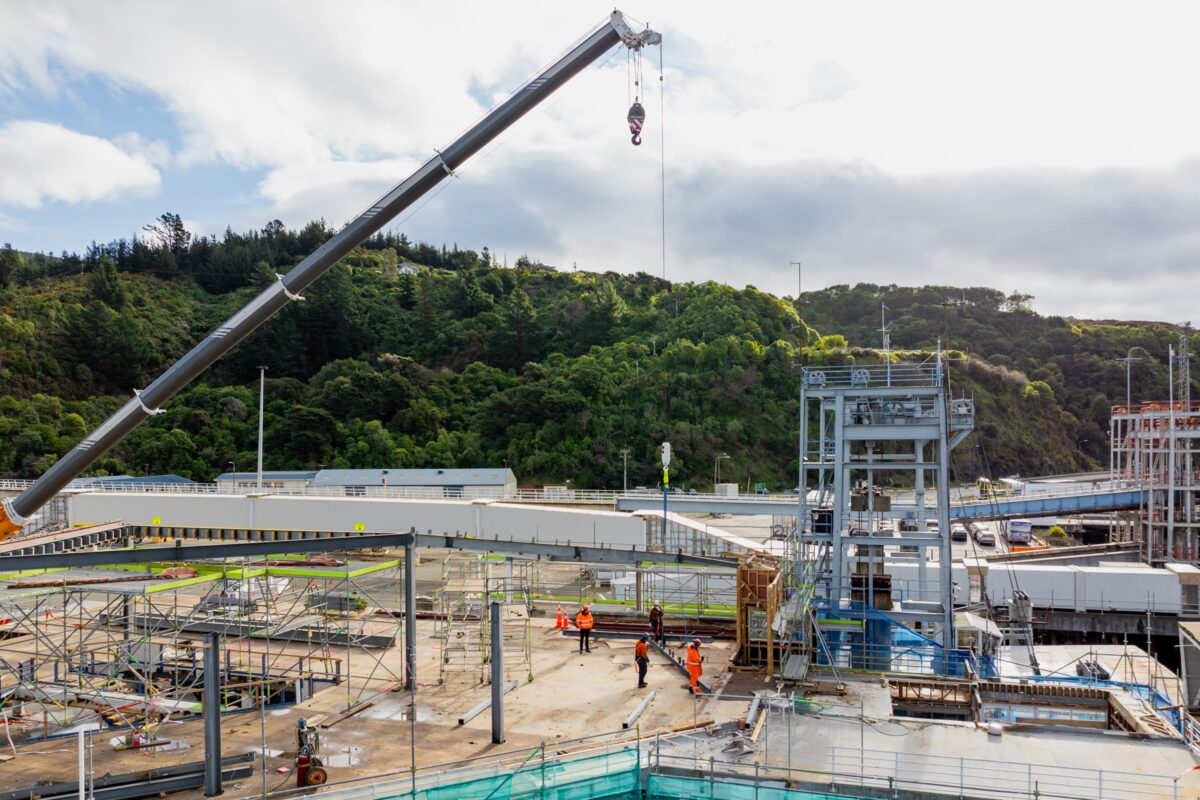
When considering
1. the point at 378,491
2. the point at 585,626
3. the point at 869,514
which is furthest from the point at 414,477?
the point at 869,514

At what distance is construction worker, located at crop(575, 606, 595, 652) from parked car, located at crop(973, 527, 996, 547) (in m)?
35.2

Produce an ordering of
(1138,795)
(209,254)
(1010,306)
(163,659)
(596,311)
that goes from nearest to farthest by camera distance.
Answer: (1138,795) → (163,659) → (596,311) → (209,254) → (1010,306)

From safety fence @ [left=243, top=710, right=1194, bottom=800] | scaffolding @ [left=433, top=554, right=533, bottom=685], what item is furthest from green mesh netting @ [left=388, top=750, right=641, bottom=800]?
→ scaffolding @ [left=433, top=554, right=533, bottom=685]

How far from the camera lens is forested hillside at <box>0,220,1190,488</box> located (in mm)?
65562

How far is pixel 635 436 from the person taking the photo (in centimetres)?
6519

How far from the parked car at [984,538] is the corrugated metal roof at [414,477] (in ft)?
93.6

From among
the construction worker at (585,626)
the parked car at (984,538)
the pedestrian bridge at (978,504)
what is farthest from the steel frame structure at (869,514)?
the parked car at (984,538)

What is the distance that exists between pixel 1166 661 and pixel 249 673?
33820 millimetres

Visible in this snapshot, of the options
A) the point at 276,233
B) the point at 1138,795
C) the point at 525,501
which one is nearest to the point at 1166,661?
the point at 1138,795

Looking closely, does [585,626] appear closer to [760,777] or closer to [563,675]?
[563,675]

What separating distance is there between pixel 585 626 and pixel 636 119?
39.8ft

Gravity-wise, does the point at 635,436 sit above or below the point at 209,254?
below

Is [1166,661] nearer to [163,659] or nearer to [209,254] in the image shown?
[163,659]

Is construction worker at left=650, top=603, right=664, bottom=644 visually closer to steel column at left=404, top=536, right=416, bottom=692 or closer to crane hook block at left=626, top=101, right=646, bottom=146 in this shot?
steel column at left=404, top=536, right=416, bottom=692
